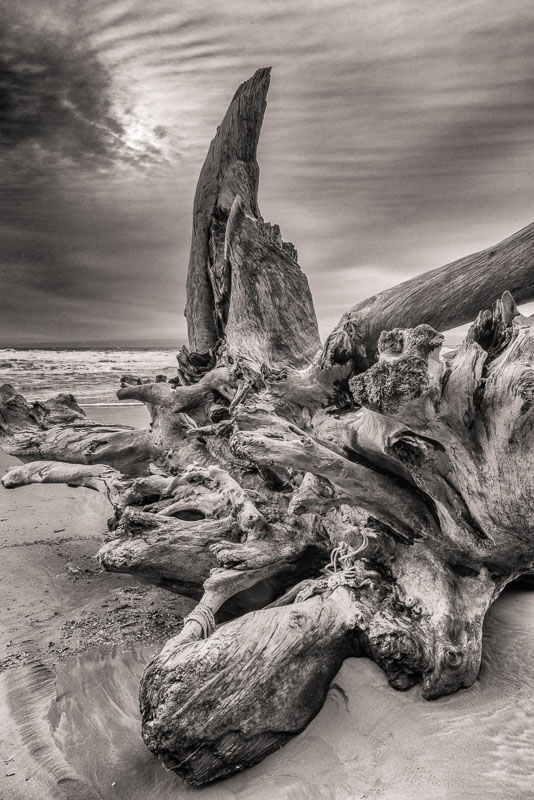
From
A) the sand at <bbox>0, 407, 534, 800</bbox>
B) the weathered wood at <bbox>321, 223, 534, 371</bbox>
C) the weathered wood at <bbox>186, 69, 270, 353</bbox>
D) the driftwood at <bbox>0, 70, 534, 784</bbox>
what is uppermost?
the weathered wood at <bbox>186, 69, 270, 353</bbox>

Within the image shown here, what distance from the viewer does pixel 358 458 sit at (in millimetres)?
2818

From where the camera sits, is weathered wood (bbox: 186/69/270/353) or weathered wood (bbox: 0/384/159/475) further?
weathered wood (bbox: 186/69/270/353)

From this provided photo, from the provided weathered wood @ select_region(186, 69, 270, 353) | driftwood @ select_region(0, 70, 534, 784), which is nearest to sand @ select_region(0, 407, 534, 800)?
driftwood @ select_region(0, 70, 534, 784)

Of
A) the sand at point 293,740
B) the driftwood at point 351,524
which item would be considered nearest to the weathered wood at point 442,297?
the driftwood at point 351,524

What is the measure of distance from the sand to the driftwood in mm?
97

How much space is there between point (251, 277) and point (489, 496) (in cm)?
354

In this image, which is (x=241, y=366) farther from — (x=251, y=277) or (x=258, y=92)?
(x=258, y=92)

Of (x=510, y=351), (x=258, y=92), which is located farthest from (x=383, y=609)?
(x=258, y=92)

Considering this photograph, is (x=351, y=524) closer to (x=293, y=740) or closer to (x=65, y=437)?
(x=293, y=740)

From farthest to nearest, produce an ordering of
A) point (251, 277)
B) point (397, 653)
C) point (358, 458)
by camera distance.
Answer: point (251, 277), point (358, 458), point (397, 653)

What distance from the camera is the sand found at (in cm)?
188

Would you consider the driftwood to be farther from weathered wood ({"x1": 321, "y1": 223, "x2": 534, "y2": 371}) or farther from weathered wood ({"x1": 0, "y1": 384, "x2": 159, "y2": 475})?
weathered wood ({"x1": 0, "y1": 384, "x2": 159, "y2": 475})

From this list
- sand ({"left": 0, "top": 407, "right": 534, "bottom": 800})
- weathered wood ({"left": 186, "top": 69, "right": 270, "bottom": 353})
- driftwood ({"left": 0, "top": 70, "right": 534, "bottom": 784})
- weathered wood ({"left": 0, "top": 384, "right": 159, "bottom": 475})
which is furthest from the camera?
weathered wood ({"left": 186, "top": 69, "right": 270, "bottom": 353})

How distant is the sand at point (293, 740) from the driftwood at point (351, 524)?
0.10 meters
